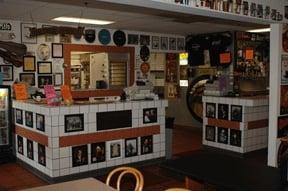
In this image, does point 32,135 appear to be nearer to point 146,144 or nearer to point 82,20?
point 146,144

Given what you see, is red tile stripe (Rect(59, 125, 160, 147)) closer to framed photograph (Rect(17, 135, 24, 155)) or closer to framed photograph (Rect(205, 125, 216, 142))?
framed photograph (Rect(17, 135, 24, 155))

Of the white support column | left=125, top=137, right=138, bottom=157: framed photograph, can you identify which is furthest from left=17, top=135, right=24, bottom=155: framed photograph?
the white support column

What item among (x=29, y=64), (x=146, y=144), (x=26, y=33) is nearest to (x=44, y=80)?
(x=29, y=64)

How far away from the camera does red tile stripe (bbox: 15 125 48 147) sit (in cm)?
442

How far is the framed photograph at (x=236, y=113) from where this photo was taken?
567cm

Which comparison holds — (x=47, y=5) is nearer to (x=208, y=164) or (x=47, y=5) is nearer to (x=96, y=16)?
(x=96, y=16)

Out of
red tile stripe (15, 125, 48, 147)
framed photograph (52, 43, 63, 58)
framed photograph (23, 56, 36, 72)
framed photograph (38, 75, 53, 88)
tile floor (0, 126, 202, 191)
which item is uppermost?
framed photograph (52, 43, 63, 58)

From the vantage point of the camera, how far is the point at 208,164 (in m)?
2.61

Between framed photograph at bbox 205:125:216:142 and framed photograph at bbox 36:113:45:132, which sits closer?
framed photograph at bbox 36:113:45:132

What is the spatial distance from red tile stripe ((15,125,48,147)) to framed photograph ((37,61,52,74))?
1.33 metres

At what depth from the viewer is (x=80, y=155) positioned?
450cm

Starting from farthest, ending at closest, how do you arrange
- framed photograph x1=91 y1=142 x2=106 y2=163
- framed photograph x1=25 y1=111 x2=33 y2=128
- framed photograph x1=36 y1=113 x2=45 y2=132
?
1. framed photograph x1=25 y1=111 x2=33 y2=128
2. framed photograph x1=91 y1=142 x2=106 y2=163
3. framed photograph x1=36 y1=113 x2=45 y2=132

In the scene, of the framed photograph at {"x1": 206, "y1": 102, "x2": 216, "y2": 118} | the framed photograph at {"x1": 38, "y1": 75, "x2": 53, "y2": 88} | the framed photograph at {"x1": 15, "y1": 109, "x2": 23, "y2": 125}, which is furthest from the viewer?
the framed photograph at {"x1": 38, "y1": 75, "x2": 53, "y2": 88}

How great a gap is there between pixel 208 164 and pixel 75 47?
4572 mm
